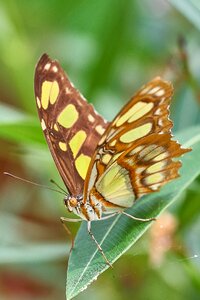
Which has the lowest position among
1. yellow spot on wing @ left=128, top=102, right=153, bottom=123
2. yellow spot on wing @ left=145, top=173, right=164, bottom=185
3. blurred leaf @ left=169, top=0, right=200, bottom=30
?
yellow spot on wing @ left=145, top=173, right=164, bottom=185

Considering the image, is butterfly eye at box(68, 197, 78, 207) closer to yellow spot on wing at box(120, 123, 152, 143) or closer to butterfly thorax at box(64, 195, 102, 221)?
butterfly thorax at box(64, 195, 102, 221)

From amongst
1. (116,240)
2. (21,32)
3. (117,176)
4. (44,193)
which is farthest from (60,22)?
(116,240)

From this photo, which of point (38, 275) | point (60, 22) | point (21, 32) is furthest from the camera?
point (60, 22)

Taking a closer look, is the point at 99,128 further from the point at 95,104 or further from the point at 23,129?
the point at 95,104

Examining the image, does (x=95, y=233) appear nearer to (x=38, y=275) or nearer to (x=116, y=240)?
(x=116, y=240)

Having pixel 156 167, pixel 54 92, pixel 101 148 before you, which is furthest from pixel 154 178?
pixel 54 92

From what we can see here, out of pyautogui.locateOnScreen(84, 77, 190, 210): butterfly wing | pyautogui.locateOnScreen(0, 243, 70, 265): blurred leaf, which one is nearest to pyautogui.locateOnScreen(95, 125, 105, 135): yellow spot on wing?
pyautogui.locateOnScreen(84, 77, 190, 210): butterfly wing

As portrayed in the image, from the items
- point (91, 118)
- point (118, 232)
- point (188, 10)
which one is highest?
point (188, 10)
